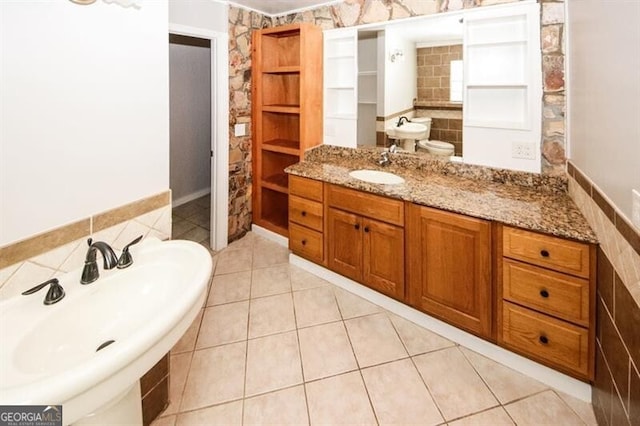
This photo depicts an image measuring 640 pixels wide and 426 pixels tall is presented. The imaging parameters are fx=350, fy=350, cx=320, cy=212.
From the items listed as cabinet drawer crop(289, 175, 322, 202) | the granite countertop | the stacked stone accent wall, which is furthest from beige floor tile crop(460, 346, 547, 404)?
cabinet drawer crop(289, 175, 322, 202)

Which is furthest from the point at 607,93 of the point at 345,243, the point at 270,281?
the point at 270,281

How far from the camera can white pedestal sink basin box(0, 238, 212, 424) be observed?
699 millimetres

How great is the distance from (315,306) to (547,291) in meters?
1.46

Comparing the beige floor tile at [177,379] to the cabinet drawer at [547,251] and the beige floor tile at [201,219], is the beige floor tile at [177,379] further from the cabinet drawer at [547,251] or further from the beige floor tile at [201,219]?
the beige floor tile at [201,219]

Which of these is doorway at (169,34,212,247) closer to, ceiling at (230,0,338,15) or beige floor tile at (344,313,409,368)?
ceiling at (230,0,338,15)

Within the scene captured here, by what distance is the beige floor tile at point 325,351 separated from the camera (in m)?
1.93

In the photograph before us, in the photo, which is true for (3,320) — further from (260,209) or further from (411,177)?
(260,209)

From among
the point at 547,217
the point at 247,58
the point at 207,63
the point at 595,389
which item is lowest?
the point at 595,389

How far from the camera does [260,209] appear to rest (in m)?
3.84

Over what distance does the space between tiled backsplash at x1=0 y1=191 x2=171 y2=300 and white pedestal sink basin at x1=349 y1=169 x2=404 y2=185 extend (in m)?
1.54

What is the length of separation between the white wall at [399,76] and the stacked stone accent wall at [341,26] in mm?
177

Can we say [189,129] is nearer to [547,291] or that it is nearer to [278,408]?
[278,408]

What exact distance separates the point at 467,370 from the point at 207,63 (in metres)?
5.28

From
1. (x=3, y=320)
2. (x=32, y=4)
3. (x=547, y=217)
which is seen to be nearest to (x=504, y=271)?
(x=547, y=217)
